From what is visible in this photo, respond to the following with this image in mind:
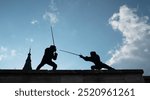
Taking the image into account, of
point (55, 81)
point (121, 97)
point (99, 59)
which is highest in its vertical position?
point (99, 59)

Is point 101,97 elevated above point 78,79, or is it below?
below

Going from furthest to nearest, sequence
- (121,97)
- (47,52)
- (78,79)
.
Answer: (47,52) → (78,79) → (121,97)

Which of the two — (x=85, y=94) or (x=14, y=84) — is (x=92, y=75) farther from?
(x=14, y=84)

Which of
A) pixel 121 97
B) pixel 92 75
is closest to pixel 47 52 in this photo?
pixel 92 75

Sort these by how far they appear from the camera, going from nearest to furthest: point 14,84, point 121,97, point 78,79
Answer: point 121,97
point 14,84
point 78,79

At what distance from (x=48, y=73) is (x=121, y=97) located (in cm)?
336

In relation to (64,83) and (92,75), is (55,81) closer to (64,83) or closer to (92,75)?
(64,83)

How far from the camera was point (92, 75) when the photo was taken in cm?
1107

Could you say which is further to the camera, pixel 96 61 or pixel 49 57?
pixel 96 61

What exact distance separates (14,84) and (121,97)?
4.32 metres

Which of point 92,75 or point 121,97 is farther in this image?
point 92,75

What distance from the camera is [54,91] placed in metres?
9.85

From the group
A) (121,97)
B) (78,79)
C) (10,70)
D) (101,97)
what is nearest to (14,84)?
(10,70)

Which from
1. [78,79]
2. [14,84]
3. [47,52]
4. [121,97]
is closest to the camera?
[121,97]
